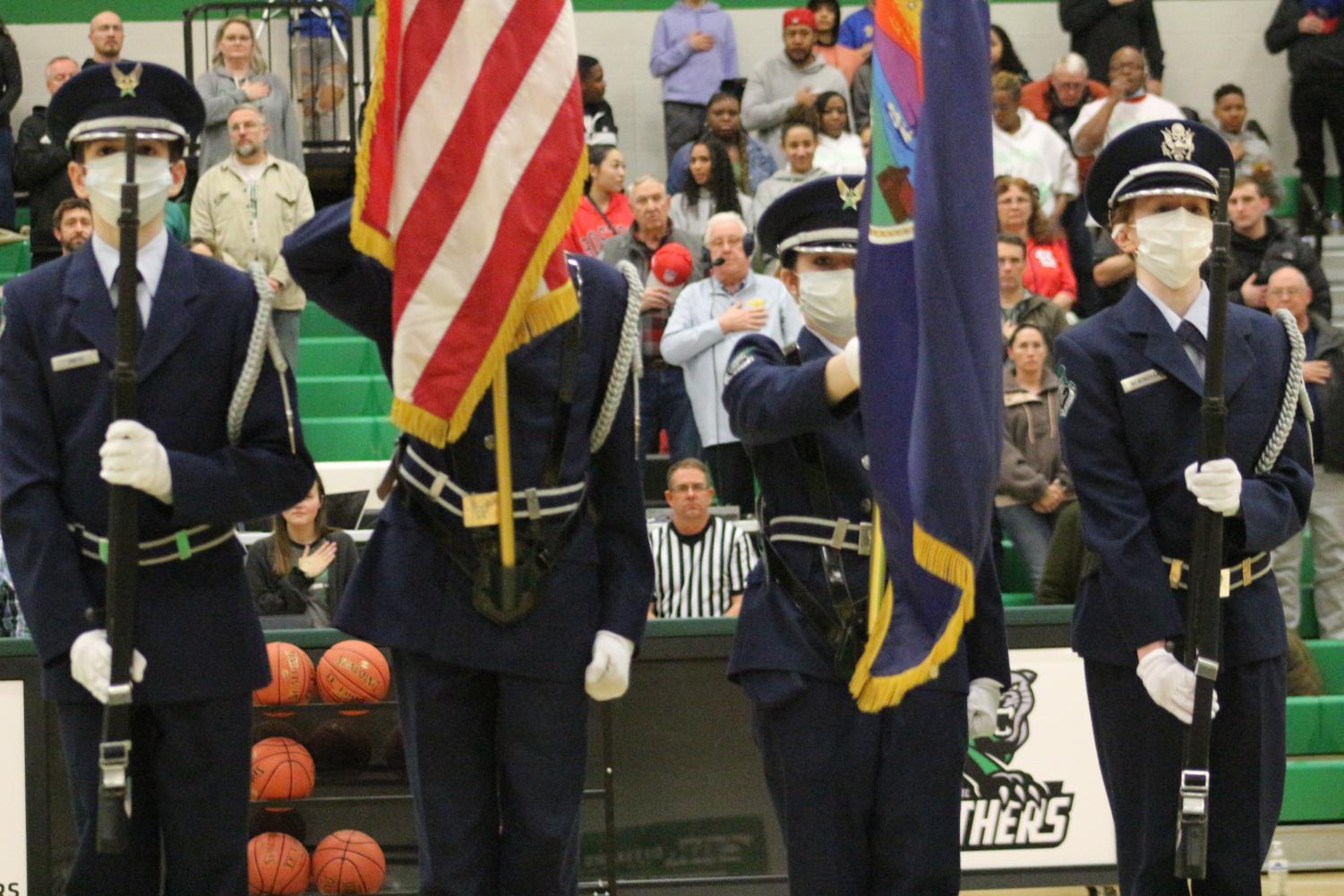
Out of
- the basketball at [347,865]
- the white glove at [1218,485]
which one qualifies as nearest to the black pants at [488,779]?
the white glove at [1218,485]

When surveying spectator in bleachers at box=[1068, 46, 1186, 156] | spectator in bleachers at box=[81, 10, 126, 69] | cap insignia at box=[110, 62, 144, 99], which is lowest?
cap insignia at box=[110, 62, 144, 99]

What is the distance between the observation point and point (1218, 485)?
4039 millimetres

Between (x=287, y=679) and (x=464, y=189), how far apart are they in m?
2.57

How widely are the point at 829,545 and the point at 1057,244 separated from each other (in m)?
7.39

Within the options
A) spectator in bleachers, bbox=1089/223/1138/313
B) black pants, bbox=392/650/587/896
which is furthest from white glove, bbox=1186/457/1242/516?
spectator in bleachers, bbox=1089/223/1138/313

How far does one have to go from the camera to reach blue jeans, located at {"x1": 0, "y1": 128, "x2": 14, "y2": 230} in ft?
39.9

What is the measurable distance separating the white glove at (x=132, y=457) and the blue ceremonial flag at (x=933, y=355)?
1.35 m

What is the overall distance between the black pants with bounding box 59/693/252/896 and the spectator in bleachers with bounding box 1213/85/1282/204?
9324 mm

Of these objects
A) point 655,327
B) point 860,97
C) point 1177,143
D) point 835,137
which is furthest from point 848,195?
point 860,97

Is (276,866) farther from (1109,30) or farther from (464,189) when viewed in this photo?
(1109,30)

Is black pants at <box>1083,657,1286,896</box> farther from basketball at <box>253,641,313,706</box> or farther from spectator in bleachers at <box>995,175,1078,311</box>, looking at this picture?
spectator in bleachers at <box>995,175,1078,311</box>

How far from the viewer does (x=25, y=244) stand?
12.3m

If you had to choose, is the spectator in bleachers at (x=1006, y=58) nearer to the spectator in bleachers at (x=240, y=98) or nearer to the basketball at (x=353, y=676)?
the spectator in bleachers at (x=240, y=98)

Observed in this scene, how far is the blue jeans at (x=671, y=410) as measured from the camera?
936 cm
